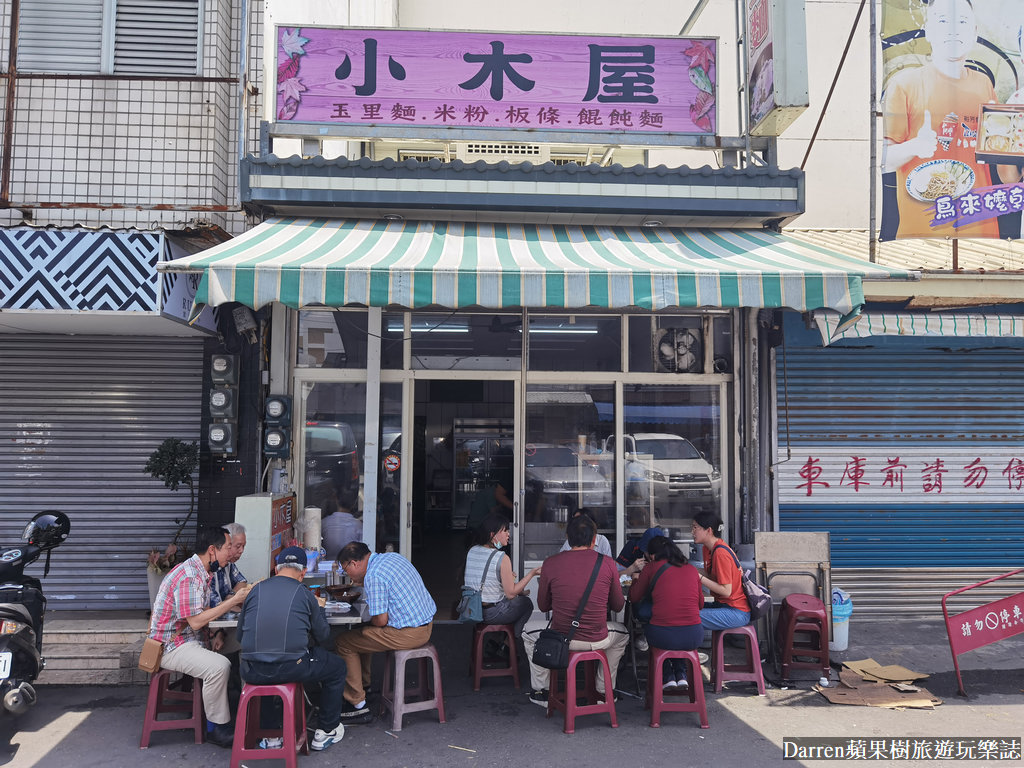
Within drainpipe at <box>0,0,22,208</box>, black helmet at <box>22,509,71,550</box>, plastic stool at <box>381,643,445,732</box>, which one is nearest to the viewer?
plastic stool at <box>381,643,445,732</box>

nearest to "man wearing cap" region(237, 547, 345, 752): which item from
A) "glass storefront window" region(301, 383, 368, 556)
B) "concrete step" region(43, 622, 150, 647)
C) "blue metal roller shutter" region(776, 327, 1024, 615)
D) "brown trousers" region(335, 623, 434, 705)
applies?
"brown trousers" region(335, 623, 434, 705)

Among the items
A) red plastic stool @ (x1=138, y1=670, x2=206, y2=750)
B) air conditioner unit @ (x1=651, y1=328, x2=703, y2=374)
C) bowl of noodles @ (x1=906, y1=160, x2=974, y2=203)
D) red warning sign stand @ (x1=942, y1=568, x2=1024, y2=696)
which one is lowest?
red plastic stool @ (x1=138, y1=670, x2=206, y2=750)

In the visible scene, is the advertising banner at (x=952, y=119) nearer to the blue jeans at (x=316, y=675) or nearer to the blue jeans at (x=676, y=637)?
the blue jeans at (x=676, y=637)

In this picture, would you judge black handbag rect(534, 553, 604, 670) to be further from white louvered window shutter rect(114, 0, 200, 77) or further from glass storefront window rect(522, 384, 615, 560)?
white louvered window shutter rect(114, 0, 200, 77)

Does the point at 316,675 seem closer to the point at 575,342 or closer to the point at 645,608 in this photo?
the point at 645,608

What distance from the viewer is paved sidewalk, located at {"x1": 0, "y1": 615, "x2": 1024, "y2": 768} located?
16.4 feet

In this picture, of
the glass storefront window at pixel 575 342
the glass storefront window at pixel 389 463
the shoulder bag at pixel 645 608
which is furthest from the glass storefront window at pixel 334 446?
the shoulder bag at pixel 645 608

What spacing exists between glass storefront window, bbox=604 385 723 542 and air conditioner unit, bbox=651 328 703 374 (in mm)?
213

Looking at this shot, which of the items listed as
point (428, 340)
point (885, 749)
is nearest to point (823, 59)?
point (428, 340)

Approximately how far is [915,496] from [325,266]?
6.78 m

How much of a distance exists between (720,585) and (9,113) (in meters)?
7.93

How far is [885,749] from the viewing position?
5.10 m

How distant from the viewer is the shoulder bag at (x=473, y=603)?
6.18m

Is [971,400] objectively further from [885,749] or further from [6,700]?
[6,700]
